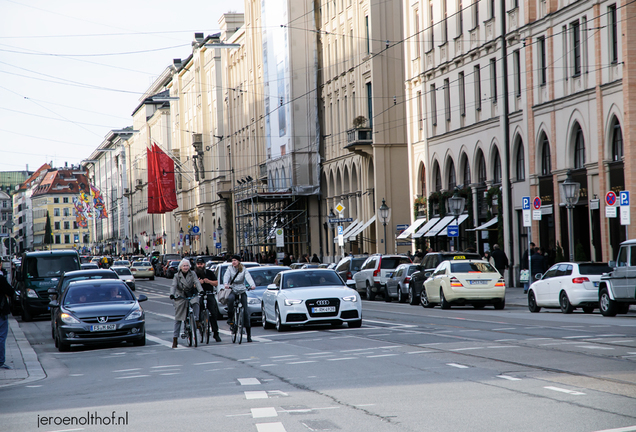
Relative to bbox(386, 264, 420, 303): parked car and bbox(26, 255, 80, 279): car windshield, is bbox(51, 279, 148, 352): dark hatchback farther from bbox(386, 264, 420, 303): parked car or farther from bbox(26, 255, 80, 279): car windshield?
bbox(386, 264, 420, 303): parked car

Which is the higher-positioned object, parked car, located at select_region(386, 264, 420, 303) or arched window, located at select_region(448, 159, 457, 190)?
arched window, located at select_region(448, 159, 457, 190)

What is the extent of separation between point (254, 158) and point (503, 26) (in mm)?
50183

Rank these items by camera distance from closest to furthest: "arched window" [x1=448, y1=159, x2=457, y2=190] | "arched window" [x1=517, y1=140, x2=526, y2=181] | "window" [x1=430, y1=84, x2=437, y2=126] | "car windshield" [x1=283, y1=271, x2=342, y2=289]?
"car windshield" [x1=283, y1=271, x2=342, y2=289] < "arched window" [x1=517, y1=140, x2=526, y2=181] < "arched window" [x1=448, y1=159, x2=457, y2=190] < "window" [x1=430, y1=84, x2=437, y2=126]

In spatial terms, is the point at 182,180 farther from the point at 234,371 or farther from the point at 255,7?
the point at 234,371

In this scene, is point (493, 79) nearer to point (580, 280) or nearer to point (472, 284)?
point (472, 284)

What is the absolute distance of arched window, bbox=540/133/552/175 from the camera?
4102cm

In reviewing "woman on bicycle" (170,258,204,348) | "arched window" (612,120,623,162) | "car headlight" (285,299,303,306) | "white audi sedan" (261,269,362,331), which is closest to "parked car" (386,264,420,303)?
"arched window" (612,120,623,162)

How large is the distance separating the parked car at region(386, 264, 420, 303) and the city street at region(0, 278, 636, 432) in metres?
14.9

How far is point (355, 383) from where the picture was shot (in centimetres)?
1258

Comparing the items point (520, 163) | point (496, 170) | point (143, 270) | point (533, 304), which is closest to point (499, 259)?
point (520, 163)

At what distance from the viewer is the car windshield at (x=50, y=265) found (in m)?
34.0

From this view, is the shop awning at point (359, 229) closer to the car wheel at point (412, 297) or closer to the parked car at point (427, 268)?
the parked car at point (427, 268)

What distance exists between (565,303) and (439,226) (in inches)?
909

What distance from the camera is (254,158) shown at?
88.2 meters
